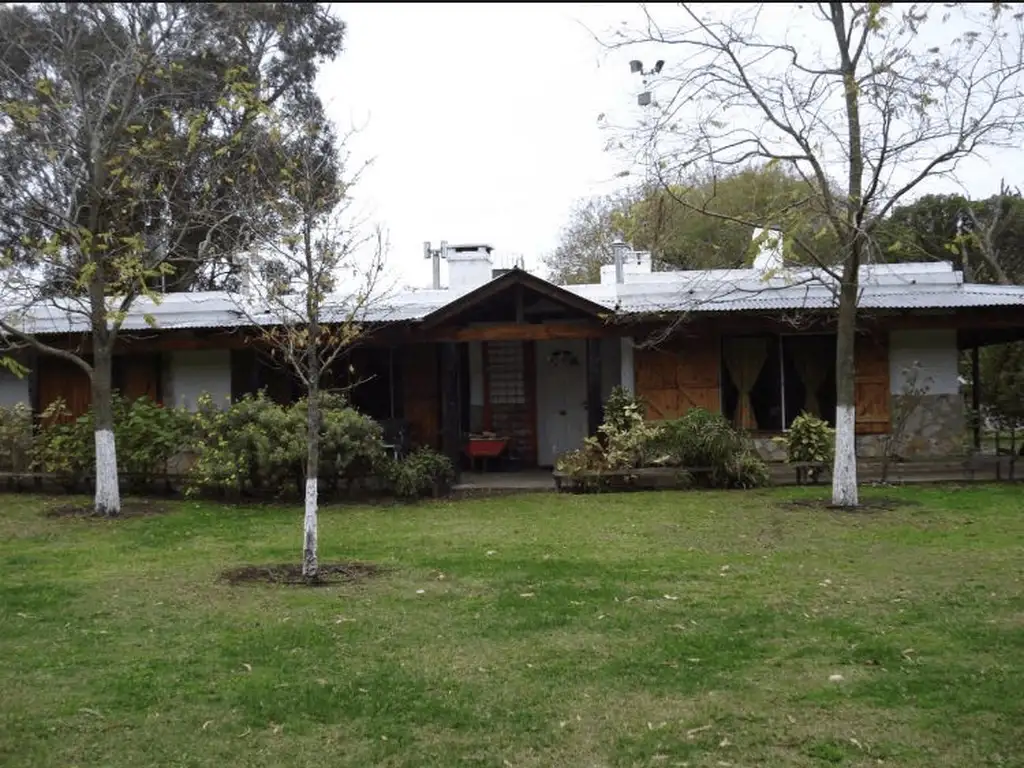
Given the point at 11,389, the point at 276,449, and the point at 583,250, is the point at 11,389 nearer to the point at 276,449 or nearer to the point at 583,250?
the point at 276,449

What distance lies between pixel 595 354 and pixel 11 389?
424 inches

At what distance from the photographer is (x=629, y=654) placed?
6.05 meters

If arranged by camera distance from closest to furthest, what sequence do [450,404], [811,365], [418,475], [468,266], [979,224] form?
[418,475] < [450,404] < [811,365] < [468,266] < [979,224]

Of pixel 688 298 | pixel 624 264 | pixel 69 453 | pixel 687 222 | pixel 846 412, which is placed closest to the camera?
pixel 846 412

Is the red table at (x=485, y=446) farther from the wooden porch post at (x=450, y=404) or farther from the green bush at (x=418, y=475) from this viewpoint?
the green bush at (x=418, y=475)

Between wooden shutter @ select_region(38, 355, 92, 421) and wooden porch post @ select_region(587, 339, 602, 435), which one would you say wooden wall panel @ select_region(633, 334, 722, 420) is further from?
wooden shutter @ select_region(38, 355, 92, 421)

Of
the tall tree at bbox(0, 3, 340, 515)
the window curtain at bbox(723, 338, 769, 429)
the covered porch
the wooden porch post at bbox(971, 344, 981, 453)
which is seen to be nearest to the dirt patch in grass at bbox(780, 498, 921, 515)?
the window curtain at bbox(723, 338, 769, 429)

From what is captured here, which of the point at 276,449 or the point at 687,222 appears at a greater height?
the point at 687,222

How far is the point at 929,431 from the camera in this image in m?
15.8

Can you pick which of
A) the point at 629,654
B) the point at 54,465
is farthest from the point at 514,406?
the point at 629,654

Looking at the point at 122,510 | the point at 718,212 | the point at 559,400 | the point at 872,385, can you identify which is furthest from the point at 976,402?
the point at 122,510

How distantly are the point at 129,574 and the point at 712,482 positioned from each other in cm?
842

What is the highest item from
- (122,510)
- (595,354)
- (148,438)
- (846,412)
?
(595,354)

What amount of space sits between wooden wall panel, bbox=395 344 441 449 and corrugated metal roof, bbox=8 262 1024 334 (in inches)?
30.9
